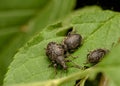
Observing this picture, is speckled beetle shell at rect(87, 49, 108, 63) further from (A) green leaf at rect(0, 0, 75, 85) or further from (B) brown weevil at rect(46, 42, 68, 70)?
(A) green leaf at rect(0, 0, 75, 85)

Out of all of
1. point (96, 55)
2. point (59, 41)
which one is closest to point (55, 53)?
point (59, 41)

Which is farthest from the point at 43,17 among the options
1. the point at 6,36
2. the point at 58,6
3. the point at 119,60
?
the point at 119,60

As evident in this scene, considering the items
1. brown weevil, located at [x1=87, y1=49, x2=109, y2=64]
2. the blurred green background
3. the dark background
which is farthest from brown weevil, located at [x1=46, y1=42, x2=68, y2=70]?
the blurred green background

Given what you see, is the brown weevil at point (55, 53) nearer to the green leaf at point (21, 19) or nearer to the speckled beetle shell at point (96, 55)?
the speckled beetle shell at point (96, 55)

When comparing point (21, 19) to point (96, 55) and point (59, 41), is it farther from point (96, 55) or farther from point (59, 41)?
point (96, 55)

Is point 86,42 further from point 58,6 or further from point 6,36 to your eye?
point 6,36

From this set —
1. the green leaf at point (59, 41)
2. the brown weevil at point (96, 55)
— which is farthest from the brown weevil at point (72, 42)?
the brown weevil at point (96, 55)
